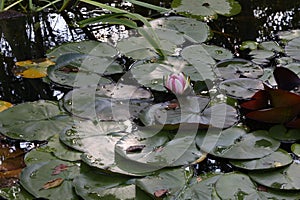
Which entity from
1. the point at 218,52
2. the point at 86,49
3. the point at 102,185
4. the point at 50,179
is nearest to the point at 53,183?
the point at 50,179

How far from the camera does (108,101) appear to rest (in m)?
1.30

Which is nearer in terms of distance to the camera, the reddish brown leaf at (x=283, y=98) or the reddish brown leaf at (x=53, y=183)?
the reddish brown leaf at (x=53, y=183)

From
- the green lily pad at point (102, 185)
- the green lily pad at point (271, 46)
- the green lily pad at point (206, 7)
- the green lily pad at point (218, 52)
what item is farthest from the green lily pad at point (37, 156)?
the green lily pad at point (206, 7)

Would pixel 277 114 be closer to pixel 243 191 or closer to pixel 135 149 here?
pixel 243 191

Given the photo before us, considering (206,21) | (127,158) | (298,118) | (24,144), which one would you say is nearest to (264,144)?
(298,118)

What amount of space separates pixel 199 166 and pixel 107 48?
703mm

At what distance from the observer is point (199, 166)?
110 centimetres

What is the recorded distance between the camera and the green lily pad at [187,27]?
5.68 feet

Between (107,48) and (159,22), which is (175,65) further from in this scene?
(159,22)

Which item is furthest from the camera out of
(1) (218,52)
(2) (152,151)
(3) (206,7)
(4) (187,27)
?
(3) (206,7)

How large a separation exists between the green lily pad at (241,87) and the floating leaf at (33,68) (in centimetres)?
63

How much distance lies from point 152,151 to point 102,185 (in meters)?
0.16

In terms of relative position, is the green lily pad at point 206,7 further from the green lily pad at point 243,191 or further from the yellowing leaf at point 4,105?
the green lily pad at point 243,191

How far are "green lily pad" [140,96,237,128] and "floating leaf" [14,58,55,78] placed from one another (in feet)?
1.57
